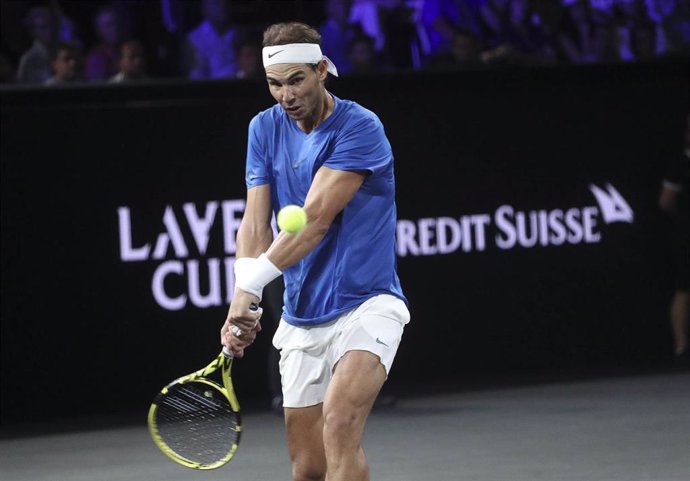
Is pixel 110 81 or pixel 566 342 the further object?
pixel 566 342

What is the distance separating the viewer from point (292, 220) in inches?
166

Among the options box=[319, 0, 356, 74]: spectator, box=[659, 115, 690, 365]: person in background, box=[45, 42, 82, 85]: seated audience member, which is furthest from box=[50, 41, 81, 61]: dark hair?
box=[659, 115, 690, 365]: person in background

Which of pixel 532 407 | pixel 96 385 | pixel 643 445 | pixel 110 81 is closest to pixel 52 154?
pixel 110 81

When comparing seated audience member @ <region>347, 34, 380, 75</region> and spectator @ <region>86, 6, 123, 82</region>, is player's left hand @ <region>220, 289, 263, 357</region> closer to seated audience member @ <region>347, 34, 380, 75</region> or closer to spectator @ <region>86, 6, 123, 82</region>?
spectator @ <region>86, 6, 123, 82</region>

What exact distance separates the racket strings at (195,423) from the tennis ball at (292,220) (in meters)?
0.79

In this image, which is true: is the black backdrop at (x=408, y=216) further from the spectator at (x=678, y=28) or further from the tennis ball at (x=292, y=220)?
the tennis ball at (x=292, y=220)

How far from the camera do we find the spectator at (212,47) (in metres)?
9.73

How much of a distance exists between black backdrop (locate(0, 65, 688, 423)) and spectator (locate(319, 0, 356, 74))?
0.91m

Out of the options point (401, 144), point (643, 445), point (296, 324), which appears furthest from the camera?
point (401, 144)

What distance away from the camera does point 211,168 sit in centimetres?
890

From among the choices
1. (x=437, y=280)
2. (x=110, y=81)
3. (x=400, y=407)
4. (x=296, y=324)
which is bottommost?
(x=400, y=407)

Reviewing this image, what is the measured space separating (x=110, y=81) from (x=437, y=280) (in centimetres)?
257

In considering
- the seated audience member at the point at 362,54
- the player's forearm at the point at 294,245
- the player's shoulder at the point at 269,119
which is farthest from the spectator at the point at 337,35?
the player's forearm at the point at 294,245

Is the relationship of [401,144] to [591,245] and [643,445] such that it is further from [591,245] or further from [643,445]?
[643,445]
